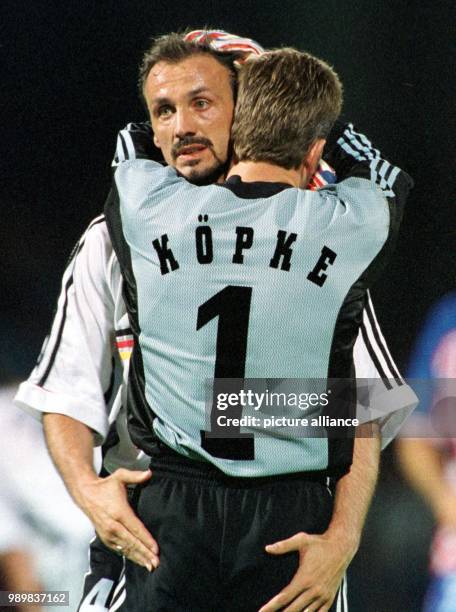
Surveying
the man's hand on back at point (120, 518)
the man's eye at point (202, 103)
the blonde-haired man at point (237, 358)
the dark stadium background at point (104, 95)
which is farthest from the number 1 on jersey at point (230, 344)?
the dark stadium background at point (104, 95)

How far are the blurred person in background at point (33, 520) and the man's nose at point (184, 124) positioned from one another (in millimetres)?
848

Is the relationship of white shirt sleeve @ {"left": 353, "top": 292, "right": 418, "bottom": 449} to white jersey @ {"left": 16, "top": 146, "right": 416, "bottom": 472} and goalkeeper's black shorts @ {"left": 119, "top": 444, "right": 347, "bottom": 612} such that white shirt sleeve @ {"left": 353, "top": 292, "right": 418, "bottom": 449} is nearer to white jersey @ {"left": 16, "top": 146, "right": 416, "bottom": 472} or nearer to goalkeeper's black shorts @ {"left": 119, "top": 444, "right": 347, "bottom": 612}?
white jersey @ {"left": 16, "top": 146, "right": 416, "bottom": 472}

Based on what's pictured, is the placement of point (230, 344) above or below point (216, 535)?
above

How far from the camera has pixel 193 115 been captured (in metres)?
1.90

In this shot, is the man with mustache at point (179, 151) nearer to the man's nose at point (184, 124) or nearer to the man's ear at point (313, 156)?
the man's nose at point (184, 124)

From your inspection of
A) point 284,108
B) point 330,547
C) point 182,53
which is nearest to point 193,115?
point 182,53

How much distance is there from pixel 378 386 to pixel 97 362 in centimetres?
57

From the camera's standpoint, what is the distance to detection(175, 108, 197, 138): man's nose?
1877mm

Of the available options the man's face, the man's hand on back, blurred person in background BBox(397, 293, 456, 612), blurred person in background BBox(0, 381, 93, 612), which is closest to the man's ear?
the man's face

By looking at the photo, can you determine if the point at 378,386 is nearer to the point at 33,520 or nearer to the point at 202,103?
the point at 202,103

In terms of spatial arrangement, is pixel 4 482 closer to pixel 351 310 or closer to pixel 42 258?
pixel 42 258

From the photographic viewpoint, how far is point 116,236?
1648mm

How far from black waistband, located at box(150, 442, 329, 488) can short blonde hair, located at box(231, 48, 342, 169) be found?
541mm

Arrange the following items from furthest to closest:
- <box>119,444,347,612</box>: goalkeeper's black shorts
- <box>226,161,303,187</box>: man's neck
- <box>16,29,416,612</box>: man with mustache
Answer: <box>16,29,416,612</box>: man with mustache → <box>226,161,303,187</box>: man's neck → <box>119,444,347,612</box>: goalkeeper's black shorts
